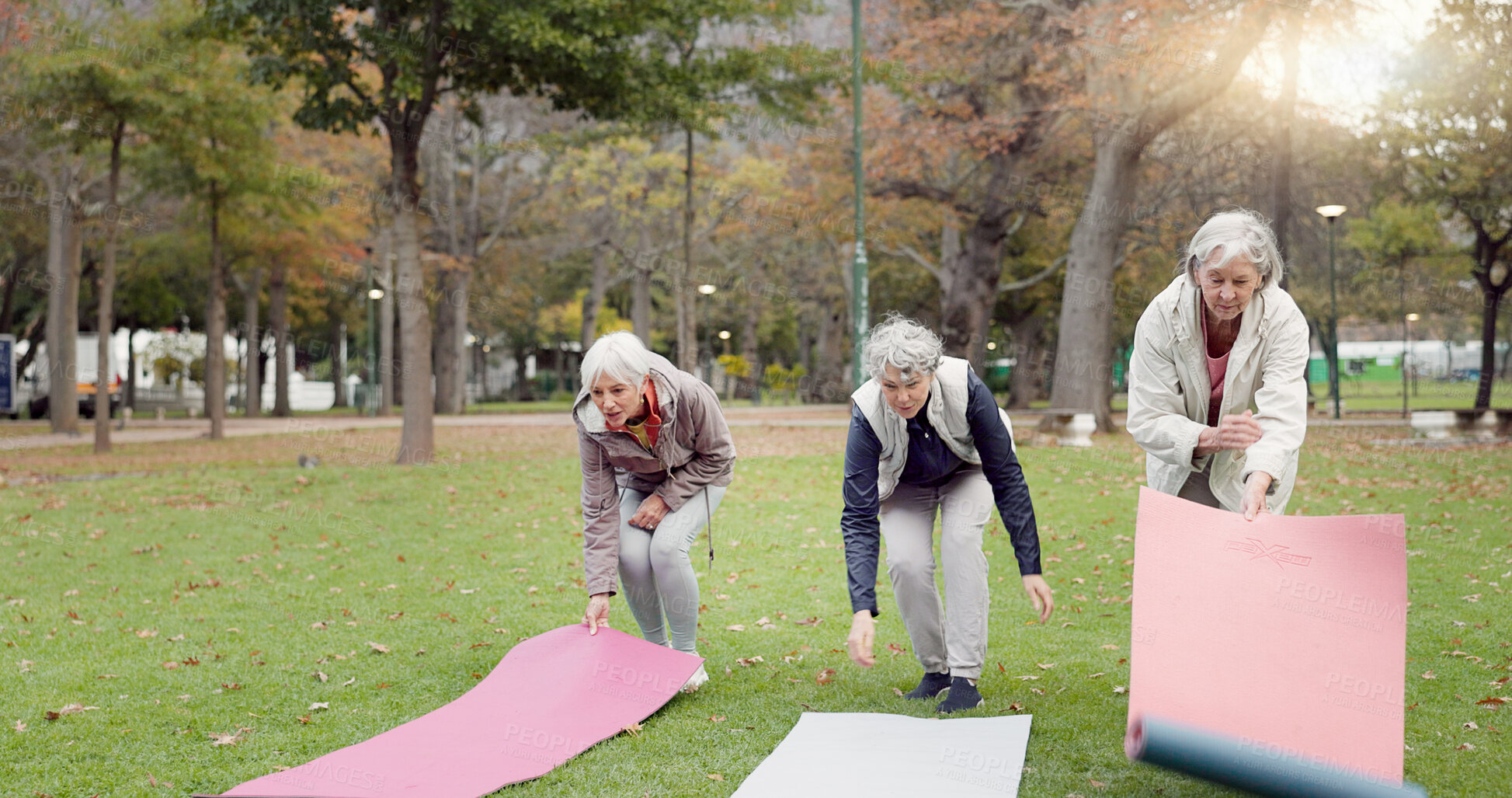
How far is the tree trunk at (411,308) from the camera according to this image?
15.0 meters

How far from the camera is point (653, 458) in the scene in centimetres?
459

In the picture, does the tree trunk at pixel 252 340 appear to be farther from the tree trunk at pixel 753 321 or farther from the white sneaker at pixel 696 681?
the white sneaker at pixel 696 681

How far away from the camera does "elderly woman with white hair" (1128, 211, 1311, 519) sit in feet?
11.1

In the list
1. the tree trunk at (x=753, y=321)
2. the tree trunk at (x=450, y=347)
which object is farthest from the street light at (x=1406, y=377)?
the tree trunk at (x=450, y=347)

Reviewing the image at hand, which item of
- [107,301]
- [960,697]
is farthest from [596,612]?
[107,301]

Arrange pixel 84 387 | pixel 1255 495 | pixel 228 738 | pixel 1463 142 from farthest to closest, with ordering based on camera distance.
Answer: pixel 84 387 < pixel 1463 142 < pixel 228 738 < pixel 1255 495

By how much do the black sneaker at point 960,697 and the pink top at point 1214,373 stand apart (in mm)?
1396

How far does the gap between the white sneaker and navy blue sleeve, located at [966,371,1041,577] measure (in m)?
1.47

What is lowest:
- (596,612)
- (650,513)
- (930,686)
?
(930,686)

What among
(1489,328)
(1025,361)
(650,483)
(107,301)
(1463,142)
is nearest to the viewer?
(650,483)

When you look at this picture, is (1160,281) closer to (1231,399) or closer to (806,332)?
(806,332)

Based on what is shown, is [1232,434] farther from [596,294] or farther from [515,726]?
[596,294]

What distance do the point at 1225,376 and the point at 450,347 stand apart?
116ft

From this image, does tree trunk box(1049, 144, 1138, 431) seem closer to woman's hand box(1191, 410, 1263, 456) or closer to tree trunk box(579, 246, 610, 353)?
woman's hand box(1191, 410, 1263, 456)
